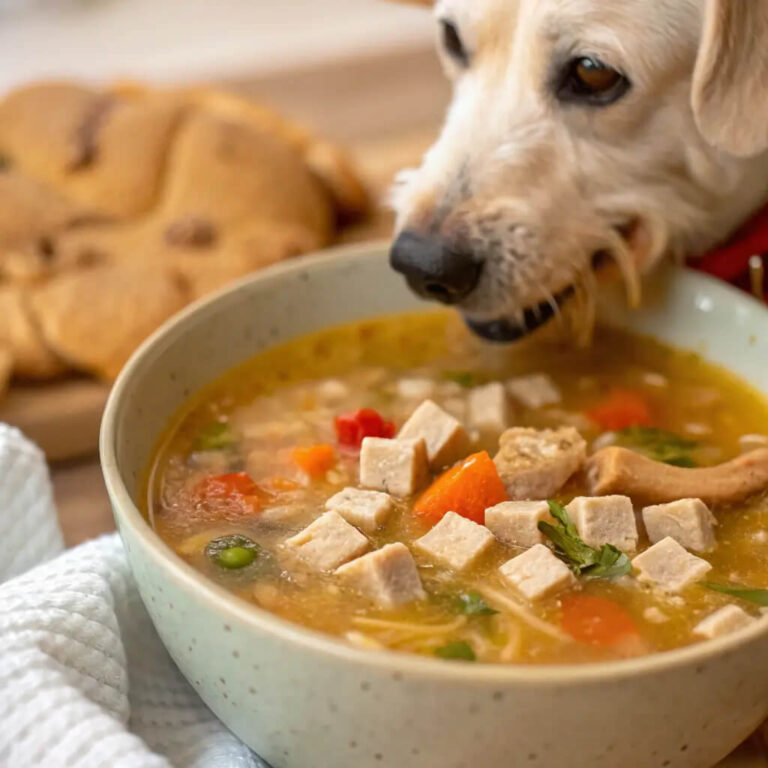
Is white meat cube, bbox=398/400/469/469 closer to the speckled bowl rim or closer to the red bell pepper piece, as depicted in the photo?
the red bell pepper piece

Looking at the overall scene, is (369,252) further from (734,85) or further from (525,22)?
(734,85)

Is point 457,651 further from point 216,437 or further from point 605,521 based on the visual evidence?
point 216,437

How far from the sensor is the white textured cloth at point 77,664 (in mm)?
1012

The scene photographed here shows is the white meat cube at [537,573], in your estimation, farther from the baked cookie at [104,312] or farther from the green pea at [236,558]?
the baked cookie at [104,312]

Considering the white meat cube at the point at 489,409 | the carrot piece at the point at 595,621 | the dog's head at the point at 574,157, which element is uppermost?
the dog's head at the point at 574,157

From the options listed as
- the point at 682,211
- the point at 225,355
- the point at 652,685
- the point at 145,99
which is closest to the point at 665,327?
the point at 682,211

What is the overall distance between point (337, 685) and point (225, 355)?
0.72m

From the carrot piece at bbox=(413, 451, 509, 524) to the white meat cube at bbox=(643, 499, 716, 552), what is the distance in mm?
168

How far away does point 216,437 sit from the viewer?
144 centimetres

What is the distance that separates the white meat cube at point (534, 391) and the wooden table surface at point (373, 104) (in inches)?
37.1

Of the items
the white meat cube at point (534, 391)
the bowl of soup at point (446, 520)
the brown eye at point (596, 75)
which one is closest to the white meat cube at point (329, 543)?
the bowl of soup at point (446, 520)

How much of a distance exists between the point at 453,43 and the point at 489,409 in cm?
64

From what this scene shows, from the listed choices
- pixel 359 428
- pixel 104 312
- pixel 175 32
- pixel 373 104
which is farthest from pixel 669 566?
pixel 175 32

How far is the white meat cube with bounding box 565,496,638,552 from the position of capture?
47.0 inches
